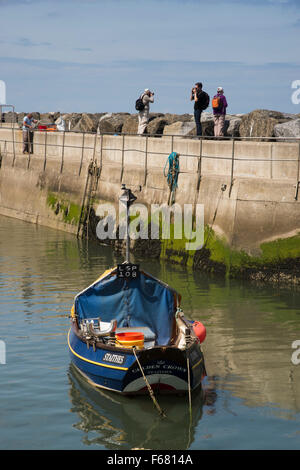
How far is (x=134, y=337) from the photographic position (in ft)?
50.0

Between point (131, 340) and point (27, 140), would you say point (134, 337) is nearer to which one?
point (131, 340)

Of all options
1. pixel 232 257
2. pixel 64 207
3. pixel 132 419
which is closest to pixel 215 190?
pixel 232 257

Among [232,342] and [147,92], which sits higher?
[147,92]

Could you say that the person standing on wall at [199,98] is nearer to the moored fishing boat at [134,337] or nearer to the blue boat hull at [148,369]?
the moored fishing boat at [134,337]

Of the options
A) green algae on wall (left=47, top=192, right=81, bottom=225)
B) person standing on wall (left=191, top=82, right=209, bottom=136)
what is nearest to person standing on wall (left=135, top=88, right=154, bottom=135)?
person standing on wall (left=191, top=82, right=209, bottom=136)

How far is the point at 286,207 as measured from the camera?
24297mm

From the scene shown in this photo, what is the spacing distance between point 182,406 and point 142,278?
145 inches

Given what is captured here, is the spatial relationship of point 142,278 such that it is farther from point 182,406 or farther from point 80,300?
point 182,406

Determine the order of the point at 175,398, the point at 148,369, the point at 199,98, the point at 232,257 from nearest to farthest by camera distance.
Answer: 1. the point at 148,369
2. the point at 175,398
3. the point at 232,257
4. the point at 199,98

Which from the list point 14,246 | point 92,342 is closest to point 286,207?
point 92,342

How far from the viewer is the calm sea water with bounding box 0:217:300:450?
13180 mm

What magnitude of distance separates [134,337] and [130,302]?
6.72 feet

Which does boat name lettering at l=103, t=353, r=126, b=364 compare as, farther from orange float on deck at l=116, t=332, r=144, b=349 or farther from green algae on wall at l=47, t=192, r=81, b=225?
green algae on wall at l=47, t=192, r=81, b=225

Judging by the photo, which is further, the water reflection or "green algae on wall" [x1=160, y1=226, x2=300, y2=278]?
"green algae on wall" [x1=160, y1=226, x2=300, y2=278]
